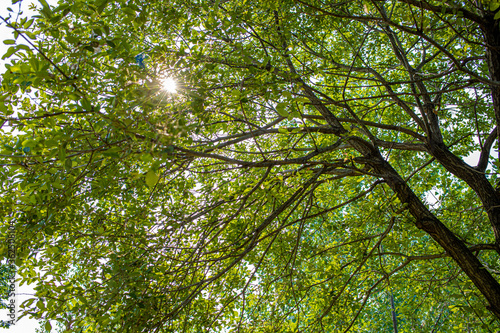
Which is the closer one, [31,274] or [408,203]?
[31,274]

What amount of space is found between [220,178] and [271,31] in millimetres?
2151

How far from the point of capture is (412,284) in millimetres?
5070

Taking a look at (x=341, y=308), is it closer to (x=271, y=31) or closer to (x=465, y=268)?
(x=465, y=268)

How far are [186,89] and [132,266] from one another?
1.41 metres

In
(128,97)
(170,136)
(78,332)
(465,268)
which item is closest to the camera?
(170,136)

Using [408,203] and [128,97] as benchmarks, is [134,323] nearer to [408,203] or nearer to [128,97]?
[128,97]

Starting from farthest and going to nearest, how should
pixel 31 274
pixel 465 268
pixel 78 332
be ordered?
pixel 465 268 → pixel 31 274 → pixel 78 332

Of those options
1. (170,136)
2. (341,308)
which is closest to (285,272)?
(341,308)

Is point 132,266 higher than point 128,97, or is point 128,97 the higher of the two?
point 128,97

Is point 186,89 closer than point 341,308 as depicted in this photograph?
Yes

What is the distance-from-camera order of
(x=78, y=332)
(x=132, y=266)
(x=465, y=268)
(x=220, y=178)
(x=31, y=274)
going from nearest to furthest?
(x=78, y=332) → (x=132, y=266) → (x=31, y=274) → (x=465, y=268) → (x=220, y=178)

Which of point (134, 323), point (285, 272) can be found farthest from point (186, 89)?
point (285, 272)

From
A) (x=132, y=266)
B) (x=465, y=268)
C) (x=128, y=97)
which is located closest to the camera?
(x=128, y=97)

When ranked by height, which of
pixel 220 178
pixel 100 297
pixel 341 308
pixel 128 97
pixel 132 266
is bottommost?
pixel 100 297
